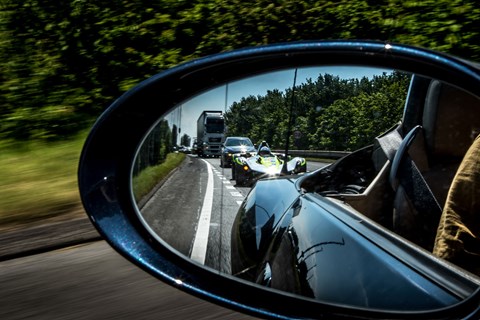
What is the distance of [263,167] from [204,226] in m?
0.18

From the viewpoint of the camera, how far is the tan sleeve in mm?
1182

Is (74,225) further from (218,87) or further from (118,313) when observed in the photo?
(218,87)

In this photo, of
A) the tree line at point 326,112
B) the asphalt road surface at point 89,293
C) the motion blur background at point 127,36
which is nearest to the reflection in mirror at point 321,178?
the tree line at point 326,112

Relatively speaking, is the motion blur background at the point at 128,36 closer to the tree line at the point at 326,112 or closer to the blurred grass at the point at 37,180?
the blurred grass at the point at 37,180

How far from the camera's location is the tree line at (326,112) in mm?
1296

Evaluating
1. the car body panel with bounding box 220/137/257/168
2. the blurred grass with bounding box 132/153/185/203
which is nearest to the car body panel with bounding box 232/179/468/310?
the car body panel with bounding box 220/137/257/168

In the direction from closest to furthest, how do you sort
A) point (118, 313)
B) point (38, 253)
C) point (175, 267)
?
point (175, 267) < point (118, 313) < point (38, 253)

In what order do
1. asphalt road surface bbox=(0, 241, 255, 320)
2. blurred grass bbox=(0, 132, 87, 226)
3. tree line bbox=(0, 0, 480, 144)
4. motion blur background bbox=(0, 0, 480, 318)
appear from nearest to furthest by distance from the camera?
asphalt road surface bbox=(0, 241, 255, 320)
blurred grass bbox=(0, 132, 87, 226)
motion blur background bbox=(0, 0, 480, 318)
tree line bbox=(0, 0, 480, 144)

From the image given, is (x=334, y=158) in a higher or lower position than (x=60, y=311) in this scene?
higher

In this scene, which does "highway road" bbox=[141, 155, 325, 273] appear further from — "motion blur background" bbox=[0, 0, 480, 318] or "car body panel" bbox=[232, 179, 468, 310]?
"motion blur background" bbox=[0, 0, 480, 318]

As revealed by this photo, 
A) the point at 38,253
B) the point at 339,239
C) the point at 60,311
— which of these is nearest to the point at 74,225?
the point at 38,253

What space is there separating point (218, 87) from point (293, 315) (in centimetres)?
53

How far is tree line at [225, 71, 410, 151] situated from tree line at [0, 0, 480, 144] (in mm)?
5383

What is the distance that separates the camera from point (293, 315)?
1.36 metres
